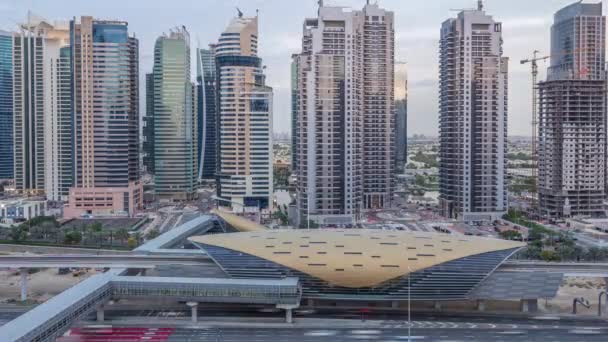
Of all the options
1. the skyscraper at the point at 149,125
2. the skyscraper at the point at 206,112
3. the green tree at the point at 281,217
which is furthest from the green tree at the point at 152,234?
the skyscraper at the point at 149,125

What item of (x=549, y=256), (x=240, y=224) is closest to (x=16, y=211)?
(x=240, y=224)

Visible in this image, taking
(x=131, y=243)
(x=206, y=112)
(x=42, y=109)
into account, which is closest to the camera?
(x=131, y=243)

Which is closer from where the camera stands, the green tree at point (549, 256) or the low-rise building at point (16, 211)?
the green tree at point (549, 256)

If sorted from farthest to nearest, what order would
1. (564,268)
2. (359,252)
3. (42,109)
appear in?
(42,109) < (564,268) < (359,252)

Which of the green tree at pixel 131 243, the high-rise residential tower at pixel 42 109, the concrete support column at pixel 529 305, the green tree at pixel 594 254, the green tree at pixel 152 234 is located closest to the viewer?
the concrete support column at pixel 529 305

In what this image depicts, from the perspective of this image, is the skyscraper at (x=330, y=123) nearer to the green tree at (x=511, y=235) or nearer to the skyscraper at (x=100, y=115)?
the green tree at (x=511, y=235)

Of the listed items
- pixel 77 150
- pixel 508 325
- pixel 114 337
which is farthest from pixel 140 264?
pixel 77 150

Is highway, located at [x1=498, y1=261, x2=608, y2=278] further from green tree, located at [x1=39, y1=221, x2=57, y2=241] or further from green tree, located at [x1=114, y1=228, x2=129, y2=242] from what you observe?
green tree, located at [x1=39, y1=221, x2=57, y2=241]

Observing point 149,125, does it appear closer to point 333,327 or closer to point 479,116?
point 479,116
